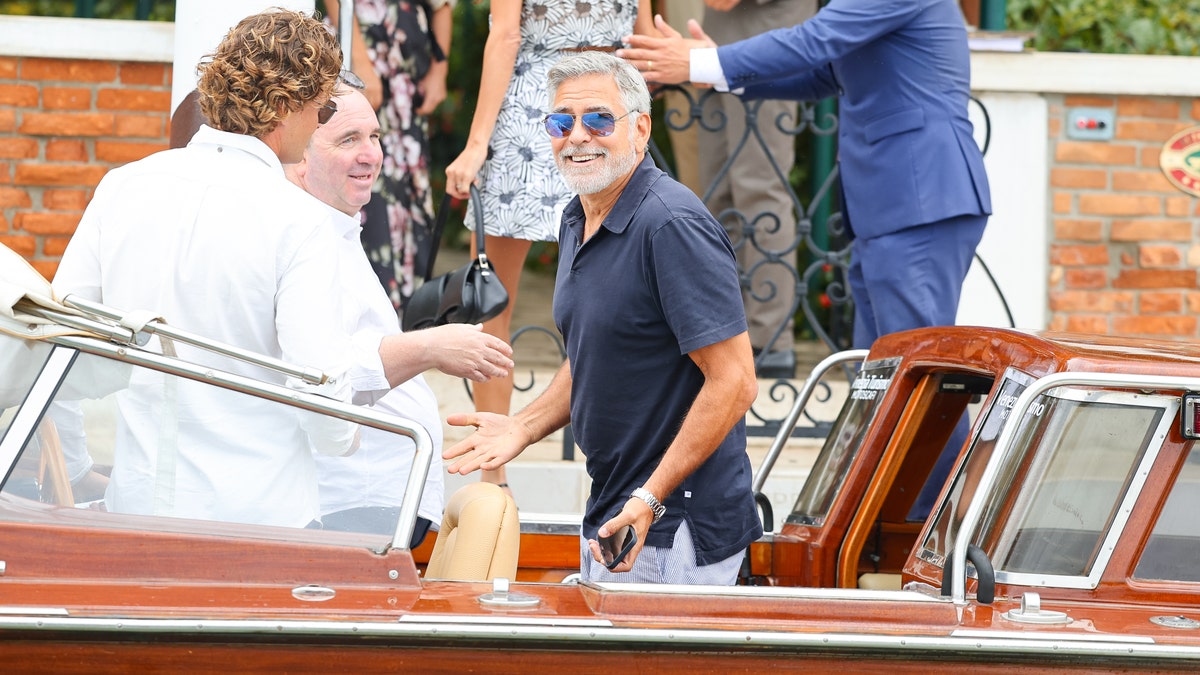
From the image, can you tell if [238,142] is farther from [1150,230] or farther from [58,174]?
[1150,230]

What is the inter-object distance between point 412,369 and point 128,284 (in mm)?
583

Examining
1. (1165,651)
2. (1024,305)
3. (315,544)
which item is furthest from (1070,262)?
(315,544)

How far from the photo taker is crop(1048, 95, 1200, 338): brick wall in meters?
6.10

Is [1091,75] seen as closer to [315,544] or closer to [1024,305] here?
[1024,305]

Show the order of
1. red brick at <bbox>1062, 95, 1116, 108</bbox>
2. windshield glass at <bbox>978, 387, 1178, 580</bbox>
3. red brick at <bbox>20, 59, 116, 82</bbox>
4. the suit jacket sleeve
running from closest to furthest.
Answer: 1. windshield glass at <bbox>978, 387, 1178, 580</bbox>
2. the suit jacket sleeve
3. red brick at <bbox>20, 59, 116, 82</bbox>
4. red brick at <bbox>1062, 95, 1116, 108</bbox>

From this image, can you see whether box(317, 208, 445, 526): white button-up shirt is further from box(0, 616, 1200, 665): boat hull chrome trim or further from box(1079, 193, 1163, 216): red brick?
box(1079, 193, 1163, 216): red brick

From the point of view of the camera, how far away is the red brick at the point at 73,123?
226 inches

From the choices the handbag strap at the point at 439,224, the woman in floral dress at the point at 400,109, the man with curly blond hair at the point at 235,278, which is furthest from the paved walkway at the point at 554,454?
the man with curly blond hair at the point at 235,278

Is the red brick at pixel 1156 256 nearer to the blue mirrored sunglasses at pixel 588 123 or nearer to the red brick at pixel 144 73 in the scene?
the blue mirrored sunglasses at pixel 588 123

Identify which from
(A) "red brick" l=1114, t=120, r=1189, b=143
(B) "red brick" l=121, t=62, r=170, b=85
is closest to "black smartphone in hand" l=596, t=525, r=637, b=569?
(B) "red brick" l=121, t=62, r=170, b=85

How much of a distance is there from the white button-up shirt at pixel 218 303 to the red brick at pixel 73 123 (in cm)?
308

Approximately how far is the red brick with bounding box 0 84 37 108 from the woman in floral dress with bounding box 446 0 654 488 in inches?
79.9

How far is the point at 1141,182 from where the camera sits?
20.1 feet

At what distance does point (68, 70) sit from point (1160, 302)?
448cm
